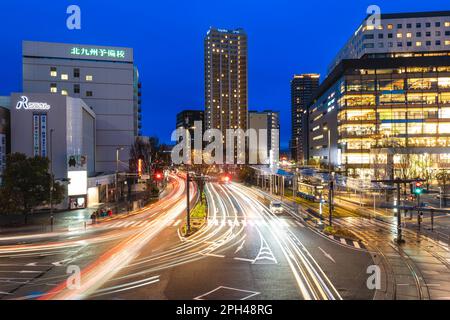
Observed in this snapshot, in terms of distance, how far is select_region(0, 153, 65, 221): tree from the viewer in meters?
37.8

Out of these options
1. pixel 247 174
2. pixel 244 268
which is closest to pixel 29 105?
pixel 244 268

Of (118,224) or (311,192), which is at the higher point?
(311,192)

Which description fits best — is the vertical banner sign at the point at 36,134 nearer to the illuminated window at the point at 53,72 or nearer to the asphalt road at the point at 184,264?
the asphalt road at the point at 184,264

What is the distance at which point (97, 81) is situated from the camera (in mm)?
80875

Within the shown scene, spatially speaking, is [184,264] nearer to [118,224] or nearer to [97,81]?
[118,224]

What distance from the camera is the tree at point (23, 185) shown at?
37.8m

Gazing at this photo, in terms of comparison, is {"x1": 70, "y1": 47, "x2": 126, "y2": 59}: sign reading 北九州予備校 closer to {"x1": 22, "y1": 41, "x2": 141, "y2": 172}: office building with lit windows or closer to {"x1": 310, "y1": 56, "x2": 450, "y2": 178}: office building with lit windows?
{"x1": 22, "y1": 41, "x2": 141, "y2": 172}: office building with lit windows

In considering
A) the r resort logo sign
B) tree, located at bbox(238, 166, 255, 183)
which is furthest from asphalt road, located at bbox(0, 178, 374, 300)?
tree, located at bbox(238, 166, 255, 183)

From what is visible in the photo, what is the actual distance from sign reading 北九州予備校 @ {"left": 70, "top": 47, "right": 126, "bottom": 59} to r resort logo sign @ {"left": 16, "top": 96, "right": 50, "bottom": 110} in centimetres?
3290

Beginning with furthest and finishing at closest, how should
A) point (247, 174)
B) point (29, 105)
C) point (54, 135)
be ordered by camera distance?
1. point (247, 174)
2. point (54, 135)
3. point (29, 105)

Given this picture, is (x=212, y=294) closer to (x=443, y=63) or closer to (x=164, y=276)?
(x=164, y=276)

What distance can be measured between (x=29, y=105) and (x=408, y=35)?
109 meters

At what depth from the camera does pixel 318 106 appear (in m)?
133

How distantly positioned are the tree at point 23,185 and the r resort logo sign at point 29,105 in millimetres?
13365
